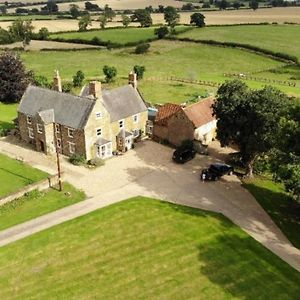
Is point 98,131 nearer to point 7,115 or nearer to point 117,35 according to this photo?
point 7,115

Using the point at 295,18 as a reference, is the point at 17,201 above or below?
below

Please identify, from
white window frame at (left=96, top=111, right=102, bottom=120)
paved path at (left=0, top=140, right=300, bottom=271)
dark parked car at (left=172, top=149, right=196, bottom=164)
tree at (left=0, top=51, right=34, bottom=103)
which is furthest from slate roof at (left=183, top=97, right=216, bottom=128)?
tree at (left=0, top=51, right=34, bottom=103)

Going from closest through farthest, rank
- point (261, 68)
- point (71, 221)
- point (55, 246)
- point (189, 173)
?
point (55, 246)
point (71, 221)
point (189, 173)
point (261, 68)

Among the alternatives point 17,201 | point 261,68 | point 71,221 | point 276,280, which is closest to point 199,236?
point 276,280

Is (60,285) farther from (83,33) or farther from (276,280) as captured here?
(83,33)

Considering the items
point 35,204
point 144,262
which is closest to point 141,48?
point 35,204
